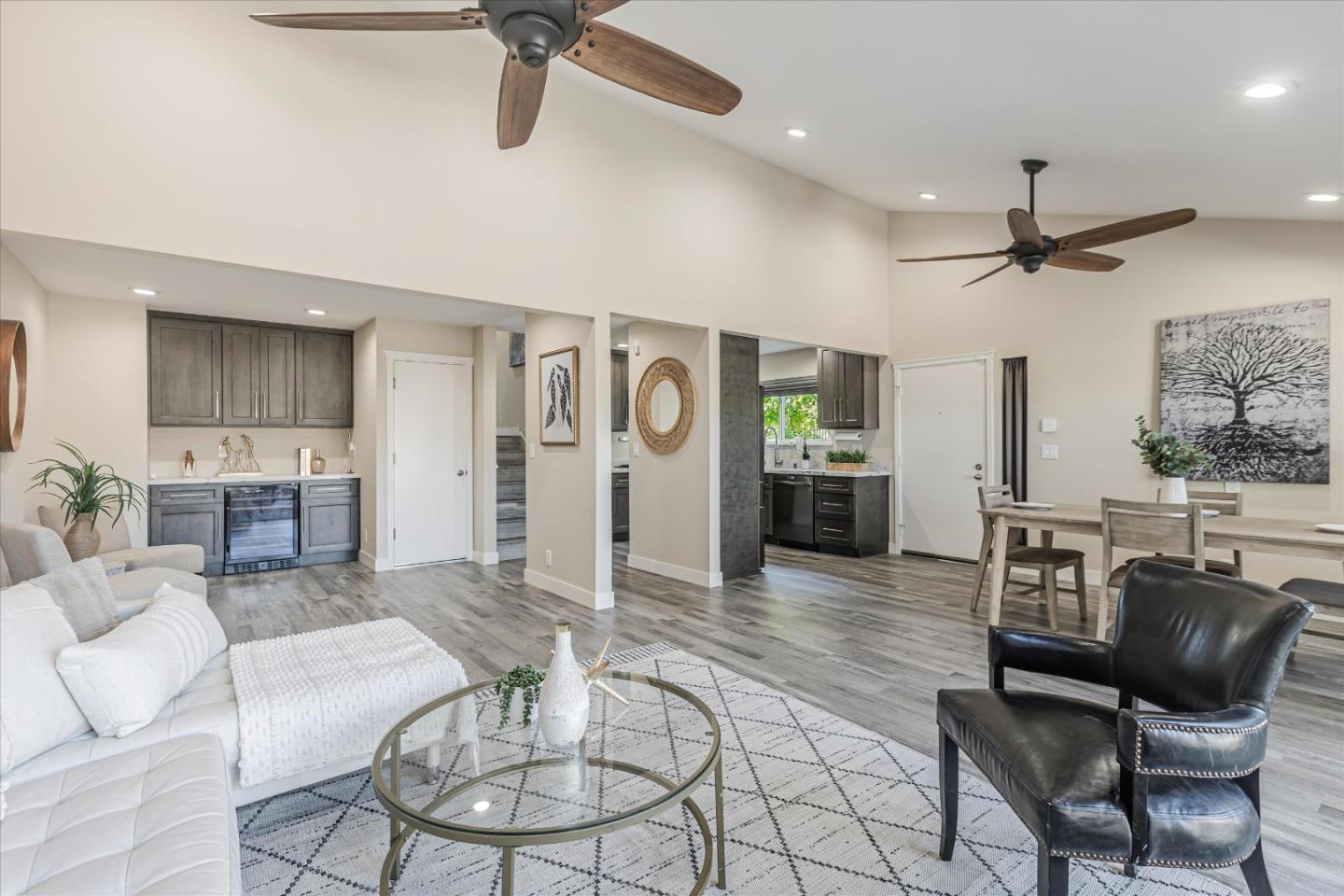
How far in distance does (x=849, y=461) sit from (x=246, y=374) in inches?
237

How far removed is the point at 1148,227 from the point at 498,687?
4.04m

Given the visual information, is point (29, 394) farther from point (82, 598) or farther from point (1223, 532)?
point (1223, 532)

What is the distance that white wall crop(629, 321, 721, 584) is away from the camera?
521 cm

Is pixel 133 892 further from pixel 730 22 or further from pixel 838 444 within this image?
pixel 838 444

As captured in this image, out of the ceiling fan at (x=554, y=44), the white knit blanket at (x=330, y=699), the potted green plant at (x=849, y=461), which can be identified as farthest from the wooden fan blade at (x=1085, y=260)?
the white knit blanket at (x=330, y=699)

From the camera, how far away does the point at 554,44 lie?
1923 mm

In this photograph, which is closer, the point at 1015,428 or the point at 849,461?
the point at 1015,428

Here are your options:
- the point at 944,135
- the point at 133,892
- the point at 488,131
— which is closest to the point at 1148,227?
the point at 944,135

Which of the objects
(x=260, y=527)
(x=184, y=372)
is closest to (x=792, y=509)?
(x=260, y=527)

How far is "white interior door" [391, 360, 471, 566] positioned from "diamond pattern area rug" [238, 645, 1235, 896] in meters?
4.05

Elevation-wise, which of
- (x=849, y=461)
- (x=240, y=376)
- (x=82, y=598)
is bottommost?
(x=82, y=598)

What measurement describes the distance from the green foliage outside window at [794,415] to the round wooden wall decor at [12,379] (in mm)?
6348

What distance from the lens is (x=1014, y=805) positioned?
1.48 m

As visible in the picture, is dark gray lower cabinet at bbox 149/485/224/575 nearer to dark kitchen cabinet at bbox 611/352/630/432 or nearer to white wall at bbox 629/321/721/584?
white wall at bbox 629/321/721/584
